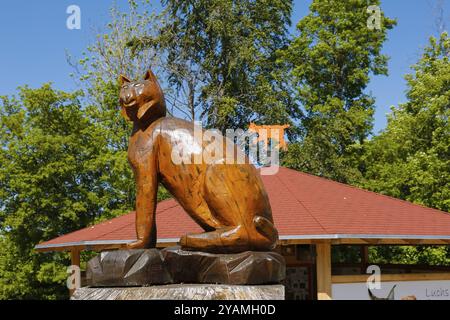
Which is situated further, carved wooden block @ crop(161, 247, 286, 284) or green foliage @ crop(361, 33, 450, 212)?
green foliage @ crop(361, 33, 450, 212)

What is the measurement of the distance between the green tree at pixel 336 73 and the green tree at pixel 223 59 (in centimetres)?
118

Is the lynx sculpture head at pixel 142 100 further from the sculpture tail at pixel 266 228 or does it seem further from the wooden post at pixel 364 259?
the wooden post at pixel 364 259

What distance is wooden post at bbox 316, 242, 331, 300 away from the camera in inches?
502

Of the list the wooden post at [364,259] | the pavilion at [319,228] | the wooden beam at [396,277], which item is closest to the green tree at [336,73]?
the wooden post at [364,259]

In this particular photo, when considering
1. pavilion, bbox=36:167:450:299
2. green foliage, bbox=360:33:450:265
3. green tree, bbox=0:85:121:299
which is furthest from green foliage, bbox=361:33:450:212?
green tree, bbox=0:85:121:299

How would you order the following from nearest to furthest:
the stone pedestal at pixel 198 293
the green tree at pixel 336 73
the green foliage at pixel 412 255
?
the stone pedestal at pixel 198 293
the green foliage at pixel 412 255
the green tree at pixel 336 73

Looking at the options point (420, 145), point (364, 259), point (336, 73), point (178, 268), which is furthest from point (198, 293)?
point (336, 73)

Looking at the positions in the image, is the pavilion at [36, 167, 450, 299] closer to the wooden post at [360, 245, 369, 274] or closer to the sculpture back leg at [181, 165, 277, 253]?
the wooden post at [360, 245, 369, 274]

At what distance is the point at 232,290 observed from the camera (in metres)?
4.49

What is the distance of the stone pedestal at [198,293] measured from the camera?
4465mm

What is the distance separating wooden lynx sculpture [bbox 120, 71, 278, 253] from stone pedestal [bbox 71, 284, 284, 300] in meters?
0.40

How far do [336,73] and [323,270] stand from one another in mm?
16087

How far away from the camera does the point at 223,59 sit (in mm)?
27031

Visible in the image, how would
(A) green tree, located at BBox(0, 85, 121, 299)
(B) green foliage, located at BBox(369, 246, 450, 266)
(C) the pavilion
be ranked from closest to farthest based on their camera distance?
(C) the pavilion < (A) green tree, located at BBox(0, 85, 121, 299) < (B) green foliage, located at BBox(369, 246, 450, 266)
